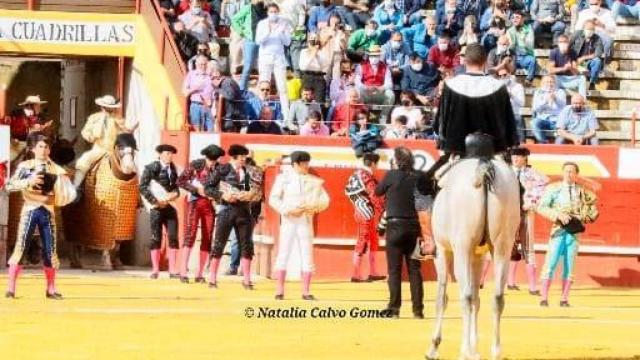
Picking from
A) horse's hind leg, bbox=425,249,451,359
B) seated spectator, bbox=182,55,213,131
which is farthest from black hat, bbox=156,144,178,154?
horse's hind leg, bbox=425,249,451,359

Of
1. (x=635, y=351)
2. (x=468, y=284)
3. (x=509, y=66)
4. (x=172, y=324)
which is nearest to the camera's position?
(x=468, y=284)

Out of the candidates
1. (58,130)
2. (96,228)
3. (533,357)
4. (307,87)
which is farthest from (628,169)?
(533,357)

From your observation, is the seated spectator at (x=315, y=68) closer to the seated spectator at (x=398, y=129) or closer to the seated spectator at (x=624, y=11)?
the seated spectator at (x=398, y=129)

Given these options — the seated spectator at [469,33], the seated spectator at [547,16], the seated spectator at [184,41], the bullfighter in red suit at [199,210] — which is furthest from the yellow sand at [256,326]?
the seated spectator at [547,16]

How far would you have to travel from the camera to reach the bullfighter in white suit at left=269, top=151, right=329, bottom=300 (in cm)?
2248

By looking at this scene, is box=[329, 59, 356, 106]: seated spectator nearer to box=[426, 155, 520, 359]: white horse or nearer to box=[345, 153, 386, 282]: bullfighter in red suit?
box=[345, 153, 386, 282]: bullfighter in red suit

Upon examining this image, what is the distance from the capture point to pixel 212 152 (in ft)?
83.9

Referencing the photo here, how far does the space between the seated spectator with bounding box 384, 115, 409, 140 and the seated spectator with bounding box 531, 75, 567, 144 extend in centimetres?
193

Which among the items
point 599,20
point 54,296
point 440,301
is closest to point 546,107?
point 599,20

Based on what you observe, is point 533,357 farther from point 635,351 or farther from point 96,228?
point 96,228

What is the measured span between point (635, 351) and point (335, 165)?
11.4 m

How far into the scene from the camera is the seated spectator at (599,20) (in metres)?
30.8

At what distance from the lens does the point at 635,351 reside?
16.6 m

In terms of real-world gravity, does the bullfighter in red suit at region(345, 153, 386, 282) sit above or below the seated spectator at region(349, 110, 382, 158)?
below
